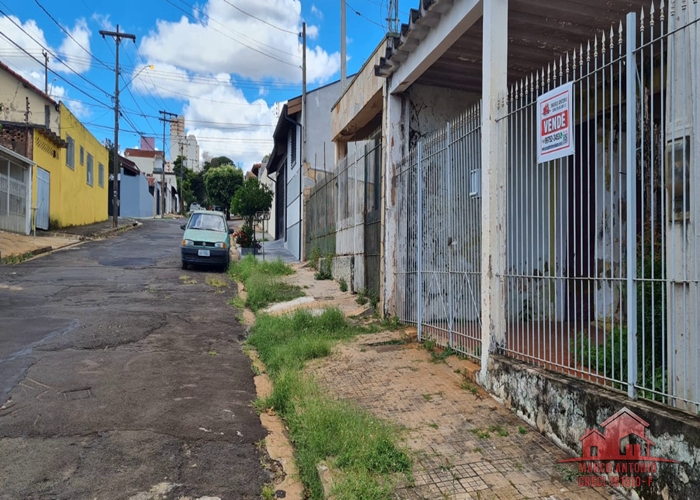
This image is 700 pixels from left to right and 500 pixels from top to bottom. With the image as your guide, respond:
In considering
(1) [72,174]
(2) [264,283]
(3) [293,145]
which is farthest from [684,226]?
(1) [72,174]

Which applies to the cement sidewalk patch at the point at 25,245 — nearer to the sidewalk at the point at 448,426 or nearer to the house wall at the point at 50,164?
the house wall at the point at 50,164

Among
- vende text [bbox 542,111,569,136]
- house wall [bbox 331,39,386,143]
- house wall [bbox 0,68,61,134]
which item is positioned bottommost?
vende text [bbox 542,111,569,136]

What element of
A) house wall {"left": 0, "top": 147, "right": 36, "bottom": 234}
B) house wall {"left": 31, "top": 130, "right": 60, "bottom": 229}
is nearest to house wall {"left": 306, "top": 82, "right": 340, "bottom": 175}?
house wall {"left": 0, "top": 147, "right": 36, "bottom": 234}

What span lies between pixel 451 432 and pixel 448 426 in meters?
0.10

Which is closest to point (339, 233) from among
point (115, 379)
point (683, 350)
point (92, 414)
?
point (115, 379)

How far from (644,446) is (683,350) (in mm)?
574

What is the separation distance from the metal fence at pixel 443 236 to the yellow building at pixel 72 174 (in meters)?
17.8

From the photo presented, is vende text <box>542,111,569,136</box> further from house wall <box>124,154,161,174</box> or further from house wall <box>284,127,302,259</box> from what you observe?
house wall <box>124,154,161,174</box>

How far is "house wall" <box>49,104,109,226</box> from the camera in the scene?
74.5ft

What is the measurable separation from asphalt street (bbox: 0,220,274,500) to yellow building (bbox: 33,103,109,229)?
12.6 m

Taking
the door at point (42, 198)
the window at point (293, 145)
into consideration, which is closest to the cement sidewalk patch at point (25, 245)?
the door at point (42, 198)

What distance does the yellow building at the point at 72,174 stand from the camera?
20.7m

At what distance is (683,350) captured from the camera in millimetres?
2857

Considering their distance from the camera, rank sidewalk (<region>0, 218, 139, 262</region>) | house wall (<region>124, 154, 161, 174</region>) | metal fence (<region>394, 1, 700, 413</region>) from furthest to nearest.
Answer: house wall (<region>124, 154, 161, 174</region>) → sidewalk (<region>0, 218, 139, 262</region>) → metal fence (<region>394, 1, 700, 413</region>)
